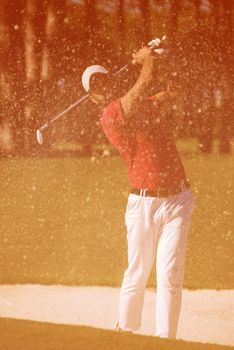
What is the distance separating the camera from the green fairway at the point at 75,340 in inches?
122

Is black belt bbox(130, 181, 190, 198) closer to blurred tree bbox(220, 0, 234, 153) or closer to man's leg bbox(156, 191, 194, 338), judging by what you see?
man's leg bbox(156, 191, 194, 338)

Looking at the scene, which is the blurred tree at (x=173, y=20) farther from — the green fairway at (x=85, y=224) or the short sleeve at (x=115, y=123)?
the short sleeve at (x=115, y=123)

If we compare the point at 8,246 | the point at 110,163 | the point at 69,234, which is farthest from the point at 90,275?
the point at 110,163

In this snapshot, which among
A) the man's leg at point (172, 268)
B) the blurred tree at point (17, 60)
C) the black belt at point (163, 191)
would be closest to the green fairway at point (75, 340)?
the man's leg at point (172, 268)

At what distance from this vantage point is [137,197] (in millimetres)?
4113

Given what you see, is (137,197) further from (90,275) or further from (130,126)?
(90,275)

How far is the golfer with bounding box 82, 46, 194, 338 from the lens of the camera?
4043 millimetres

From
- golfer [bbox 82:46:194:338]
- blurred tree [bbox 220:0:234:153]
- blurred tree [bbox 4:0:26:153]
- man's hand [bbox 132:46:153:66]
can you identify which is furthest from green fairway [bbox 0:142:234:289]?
blurred tree [bbox 220:0:234:153]

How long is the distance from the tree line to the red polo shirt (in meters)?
18.4

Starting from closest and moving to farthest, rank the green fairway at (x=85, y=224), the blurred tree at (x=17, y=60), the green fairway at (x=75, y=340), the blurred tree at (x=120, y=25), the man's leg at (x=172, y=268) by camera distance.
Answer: the green fairway at (x=75, y=340) < the man's leg at (x=172, y=268) < the green fairway at (x=85, y=224) < the blurred tree at (x=120, y=25) < the blurred tree at (x=17, y=60)

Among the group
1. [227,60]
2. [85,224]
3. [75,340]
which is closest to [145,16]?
[227,60]

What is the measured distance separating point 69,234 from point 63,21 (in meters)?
15.4

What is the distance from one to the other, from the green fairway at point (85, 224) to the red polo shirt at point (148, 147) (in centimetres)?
249

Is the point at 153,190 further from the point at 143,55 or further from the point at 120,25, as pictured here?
the point at 120,25
